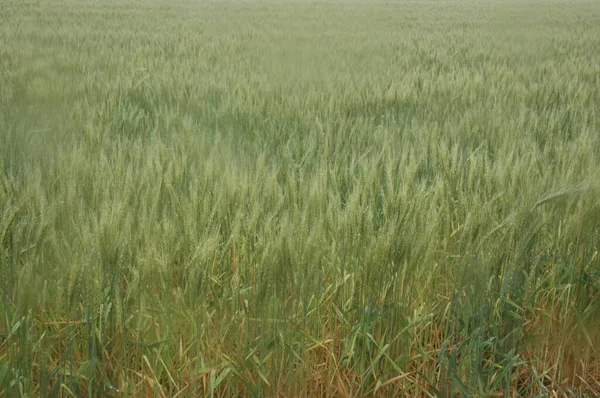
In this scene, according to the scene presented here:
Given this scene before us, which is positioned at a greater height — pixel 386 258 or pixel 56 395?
pixel 386 258

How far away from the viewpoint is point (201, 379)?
98 cm

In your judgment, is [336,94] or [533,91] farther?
[533,91]

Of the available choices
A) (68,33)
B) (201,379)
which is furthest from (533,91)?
(68,33)

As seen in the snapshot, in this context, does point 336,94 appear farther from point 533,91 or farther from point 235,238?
point 235,238

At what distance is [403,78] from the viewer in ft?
13.8

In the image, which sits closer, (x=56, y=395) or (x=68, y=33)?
(x=56, y=395)

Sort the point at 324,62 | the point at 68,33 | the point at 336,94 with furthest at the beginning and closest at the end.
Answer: the point at 68,33
the point at 324,62
the point at 336,94

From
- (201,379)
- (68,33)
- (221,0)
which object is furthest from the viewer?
(221,0)

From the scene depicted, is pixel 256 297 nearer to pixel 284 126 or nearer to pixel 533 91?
pixel 284 126

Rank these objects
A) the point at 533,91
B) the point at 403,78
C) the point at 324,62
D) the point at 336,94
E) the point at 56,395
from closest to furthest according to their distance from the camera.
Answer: the point at 56,395 < the point at 336,94 < the point at 533,91 < the point at 403,78 < the point at 324,62

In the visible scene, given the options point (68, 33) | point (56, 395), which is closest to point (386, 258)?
point (56, 395)

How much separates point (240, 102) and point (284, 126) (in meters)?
0.58

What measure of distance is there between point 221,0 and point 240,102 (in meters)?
21.6

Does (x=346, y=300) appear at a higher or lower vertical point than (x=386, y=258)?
lower
